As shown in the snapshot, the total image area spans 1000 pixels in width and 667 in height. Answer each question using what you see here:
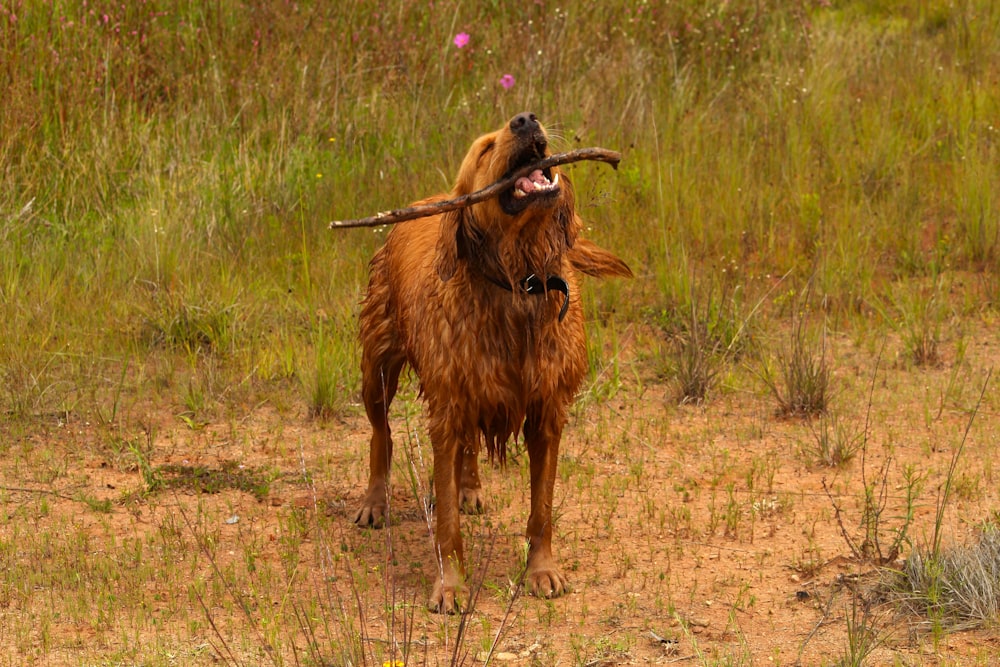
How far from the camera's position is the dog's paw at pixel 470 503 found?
246 inches

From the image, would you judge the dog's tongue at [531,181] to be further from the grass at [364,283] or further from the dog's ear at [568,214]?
the grass at [364,283]

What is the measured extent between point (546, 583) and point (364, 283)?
10.4ft

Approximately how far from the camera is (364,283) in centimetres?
806

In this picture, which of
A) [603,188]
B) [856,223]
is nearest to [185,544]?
[603,188]

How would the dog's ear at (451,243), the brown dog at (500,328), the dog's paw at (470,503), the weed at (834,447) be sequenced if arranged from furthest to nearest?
the weed at (834,447) → the dog's paw at (470,503) → the dog's ear at (451,243) → the brown dog at (500,328)

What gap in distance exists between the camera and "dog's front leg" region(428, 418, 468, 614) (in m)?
5.24

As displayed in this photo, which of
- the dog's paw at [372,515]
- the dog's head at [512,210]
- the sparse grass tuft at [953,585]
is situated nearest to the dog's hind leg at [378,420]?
the dog's paw at [372,515]

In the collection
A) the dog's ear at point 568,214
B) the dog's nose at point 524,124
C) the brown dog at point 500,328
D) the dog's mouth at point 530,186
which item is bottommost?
the brown dog at point 500,328

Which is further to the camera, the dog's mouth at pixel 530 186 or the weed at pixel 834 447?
the weed at pixel 834 447

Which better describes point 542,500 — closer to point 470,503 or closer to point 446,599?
point 446,599

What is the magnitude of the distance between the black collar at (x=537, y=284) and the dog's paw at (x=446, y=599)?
3.63 feet

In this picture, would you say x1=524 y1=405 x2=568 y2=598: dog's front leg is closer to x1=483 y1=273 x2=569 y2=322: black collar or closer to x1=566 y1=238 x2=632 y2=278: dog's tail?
x1=483 y1=273 x2=569 y2=322: black collar

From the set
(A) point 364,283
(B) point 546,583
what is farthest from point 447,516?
(A) point 364,283

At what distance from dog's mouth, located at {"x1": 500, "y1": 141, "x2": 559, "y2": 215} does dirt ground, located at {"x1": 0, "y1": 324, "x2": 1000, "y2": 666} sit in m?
1.20
